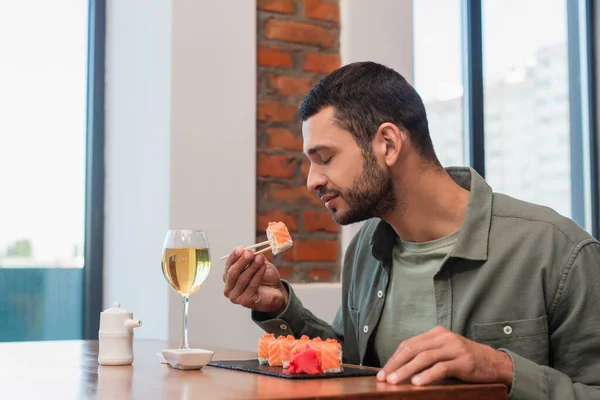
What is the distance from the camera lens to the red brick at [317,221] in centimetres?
275

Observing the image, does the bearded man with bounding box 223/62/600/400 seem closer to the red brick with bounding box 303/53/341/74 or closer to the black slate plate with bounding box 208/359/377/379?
the black slate plate with bounding box 208/359/377/379

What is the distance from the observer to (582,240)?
5.04 ft

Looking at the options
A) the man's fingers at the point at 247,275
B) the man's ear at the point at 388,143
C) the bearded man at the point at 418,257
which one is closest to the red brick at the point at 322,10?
the bearded man at the point at 418,257

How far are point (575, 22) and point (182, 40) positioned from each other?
2345mm

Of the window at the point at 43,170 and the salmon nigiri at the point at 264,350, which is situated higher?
the window at the point at 43,170

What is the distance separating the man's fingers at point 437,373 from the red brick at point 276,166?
160cm

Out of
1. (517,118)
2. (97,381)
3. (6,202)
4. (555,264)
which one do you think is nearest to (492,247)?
(555,264)

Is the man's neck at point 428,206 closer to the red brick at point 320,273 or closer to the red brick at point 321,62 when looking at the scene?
the red brick at point 320,273

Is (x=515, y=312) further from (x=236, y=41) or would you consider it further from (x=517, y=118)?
(x=517, y=118)

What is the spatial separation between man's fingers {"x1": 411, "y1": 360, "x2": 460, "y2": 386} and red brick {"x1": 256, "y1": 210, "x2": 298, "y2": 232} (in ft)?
5.10

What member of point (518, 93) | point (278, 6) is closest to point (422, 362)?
point (278, 6)

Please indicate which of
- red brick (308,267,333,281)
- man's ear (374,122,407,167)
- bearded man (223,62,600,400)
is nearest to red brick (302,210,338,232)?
red brick (308,267,333,281)

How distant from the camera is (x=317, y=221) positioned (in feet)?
9.07

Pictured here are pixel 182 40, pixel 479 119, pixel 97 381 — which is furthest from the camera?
pixel 479 119
